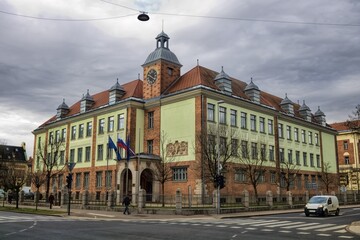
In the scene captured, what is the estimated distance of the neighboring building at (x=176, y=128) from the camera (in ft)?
140

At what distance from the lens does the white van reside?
29.4 meters

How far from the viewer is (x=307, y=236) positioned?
16.0 metres

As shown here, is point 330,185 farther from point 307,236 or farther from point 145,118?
point 307,236

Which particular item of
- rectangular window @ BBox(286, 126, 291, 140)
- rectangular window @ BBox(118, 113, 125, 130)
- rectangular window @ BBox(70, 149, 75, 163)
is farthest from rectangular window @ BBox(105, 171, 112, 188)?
rectangular window @ BBox(286, 126, 291, 140)

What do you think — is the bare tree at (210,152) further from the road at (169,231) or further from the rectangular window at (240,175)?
the road at (169,231)

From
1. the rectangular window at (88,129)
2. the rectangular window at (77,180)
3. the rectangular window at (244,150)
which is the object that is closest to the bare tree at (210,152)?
the rectangular window at (244,150)

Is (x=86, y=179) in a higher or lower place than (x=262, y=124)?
lower

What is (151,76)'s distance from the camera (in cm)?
4928

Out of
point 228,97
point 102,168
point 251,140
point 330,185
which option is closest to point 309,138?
point 330,185

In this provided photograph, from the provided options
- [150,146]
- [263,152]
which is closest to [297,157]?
[263,152]

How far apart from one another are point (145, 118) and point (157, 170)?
27.9 ft

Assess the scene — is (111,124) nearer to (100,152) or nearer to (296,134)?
(100,152)

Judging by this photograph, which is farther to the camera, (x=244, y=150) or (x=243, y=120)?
(x=243, y=120)

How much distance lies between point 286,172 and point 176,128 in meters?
17.8
